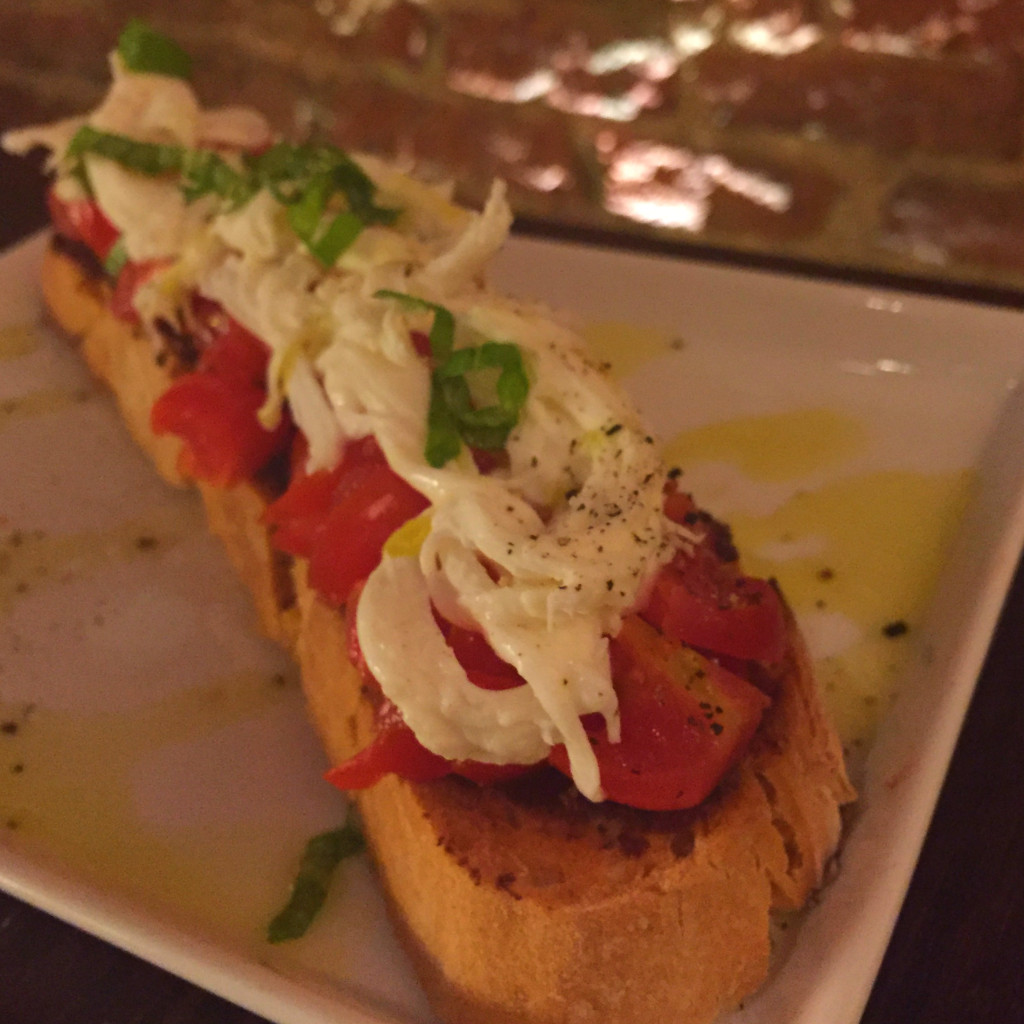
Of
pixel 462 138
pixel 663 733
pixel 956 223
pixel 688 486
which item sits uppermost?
pixel 663 733

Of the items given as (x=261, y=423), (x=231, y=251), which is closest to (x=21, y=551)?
(x=261, y=423)

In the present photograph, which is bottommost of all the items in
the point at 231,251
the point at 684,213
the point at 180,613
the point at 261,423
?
the point at 684,213

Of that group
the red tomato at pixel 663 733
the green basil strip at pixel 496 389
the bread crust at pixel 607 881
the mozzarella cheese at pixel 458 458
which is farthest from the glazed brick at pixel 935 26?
the red tomato at pixel 663 733

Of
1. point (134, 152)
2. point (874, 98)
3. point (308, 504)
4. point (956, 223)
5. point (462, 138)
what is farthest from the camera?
point (462, 138)

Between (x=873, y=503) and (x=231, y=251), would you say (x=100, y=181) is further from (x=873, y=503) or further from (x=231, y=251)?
(x=873, y=503)

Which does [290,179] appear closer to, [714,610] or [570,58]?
[714,610]

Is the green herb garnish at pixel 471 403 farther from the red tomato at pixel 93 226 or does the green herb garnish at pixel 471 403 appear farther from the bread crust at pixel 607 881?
the red tomato at pixel 93 226

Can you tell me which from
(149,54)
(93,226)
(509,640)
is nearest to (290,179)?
(93,226)
